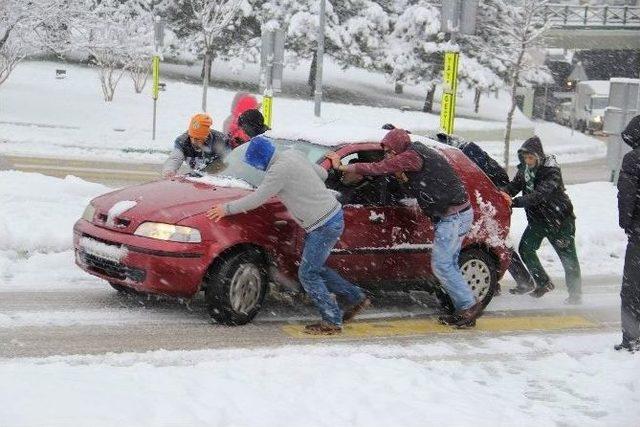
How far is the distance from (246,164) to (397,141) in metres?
1.36

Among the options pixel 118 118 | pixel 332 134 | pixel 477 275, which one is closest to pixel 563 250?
pixel 477 275

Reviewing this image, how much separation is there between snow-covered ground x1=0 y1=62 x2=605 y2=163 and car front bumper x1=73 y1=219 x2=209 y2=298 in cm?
1596

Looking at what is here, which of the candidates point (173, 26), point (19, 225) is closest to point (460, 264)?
point (19, 225)

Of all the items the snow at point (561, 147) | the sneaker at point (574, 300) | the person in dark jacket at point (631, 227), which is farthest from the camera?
the snow at point (561, 147)

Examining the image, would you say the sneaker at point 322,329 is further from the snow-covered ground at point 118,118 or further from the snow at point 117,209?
the snow-covered ground at point 118,118

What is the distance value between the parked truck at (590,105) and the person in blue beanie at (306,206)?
4479 cm

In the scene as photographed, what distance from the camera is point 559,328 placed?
27.8 ft

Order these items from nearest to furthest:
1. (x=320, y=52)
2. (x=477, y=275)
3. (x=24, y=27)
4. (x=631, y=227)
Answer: (x=631, y=227)
(x=477, y=275)
(x=24, y=27)
(x=320, y=52)

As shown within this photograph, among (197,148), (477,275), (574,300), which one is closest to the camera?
(477,275)

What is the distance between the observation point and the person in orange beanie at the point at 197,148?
922 centimetres

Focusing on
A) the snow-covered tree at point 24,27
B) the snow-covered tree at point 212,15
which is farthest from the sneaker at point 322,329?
the snow-covered tree at point 212,15

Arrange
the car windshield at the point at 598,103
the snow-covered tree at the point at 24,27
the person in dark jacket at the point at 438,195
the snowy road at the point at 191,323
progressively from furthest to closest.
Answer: the car windshield at the point at 598,103
the snow-covered tree at the point at 24,27
the person in dark jacket at the point at 438,195
the snowy road at the point at 191,323

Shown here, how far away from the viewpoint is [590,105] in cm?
5191

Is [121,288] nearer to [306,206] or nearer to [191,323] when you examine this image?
[191,323]
